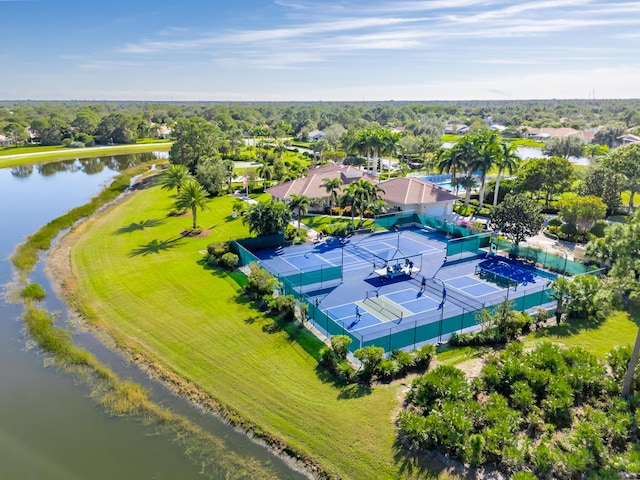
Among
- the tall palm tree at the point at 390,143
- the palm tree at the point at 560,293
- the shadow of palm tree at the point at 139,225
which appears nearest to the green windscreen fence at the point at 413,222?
the tall palm tree at the point at 390,143

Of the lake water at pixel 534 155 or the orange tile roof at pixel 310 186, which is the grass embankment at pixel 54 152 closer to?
the orange tile roof at pixel 310 186

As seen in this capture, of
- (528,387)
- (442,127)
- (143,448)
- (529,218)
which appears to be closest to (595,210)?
(529,218)

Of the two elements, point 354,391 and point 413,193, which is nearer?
point 354,391

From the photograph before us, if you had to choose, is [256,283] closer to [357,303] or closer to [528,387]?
[357,303]

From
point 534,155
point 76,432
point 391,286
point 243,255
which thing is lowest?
point 76,432

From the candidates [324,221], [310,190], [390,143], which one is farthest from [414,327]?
[390,143]

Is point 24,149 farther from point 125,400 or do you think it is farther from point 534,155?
point 534,155

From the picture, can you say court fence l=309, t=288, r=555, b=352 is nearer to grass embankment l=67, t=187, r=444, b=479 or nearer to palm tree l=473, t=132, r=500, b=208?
grass embankment l=67, t=187, r=444, b=479
